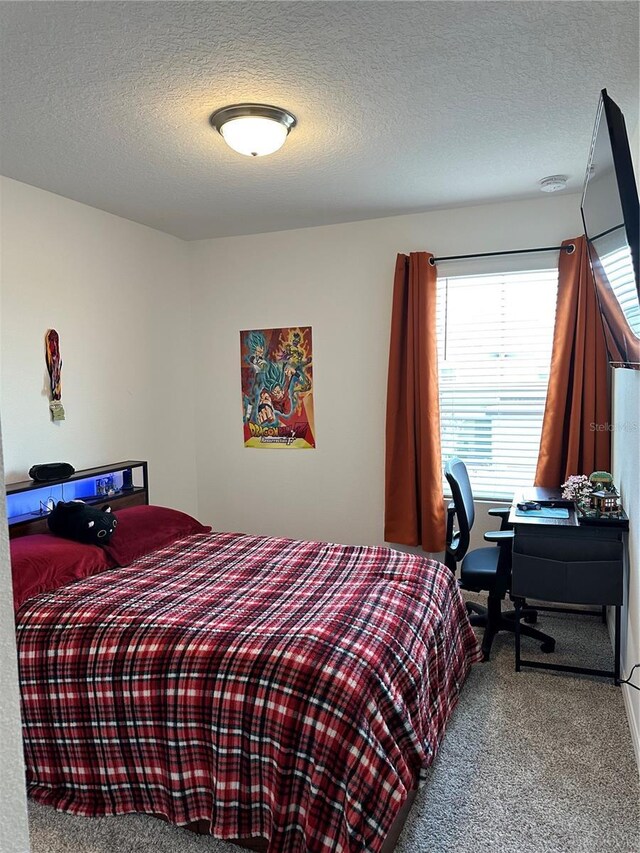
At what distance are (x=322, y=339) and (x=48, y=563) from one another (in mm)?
2631

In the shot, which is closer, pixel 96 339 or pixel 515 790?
pixel 515 790

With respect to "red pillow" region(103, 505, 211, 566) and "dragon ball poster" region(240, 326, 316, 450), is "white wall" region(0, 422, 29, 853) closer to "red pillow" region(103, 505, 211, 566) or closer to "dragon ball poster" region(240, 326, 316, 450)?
"red pillow" region(103, 505, 211, 566)

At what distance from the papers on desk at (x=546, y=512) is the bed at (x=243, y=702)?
800 mm

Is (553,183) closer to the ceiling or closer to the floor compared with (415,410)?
closer to the ceiling

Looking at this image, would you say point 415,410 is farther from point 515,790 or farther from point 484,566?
point 515,790

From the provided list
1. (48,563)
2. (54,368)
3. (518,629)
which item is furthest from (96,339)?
(518,629)

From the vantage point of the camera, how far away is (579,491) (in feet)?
11.0

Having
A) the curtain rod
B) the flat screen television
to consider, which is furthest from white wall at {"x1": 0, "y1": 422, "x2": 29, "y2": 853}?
the curtain rod

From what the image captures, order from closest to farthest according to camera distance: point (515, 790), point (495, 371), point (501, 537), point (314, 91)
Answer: point (515, 790) < point (314, 91) < point (501, 537) < point (495, 371)

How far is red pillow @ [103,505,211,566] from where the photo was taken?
3174 millimetres

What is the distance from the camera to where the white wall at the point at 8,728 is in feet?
2.26

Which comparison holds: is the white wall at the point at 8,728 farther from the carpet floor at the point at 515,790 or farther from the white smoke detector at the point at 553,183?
the white smoke detector at the point at 553,183

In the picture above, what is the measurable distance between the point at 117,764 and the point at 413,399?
2905 mm

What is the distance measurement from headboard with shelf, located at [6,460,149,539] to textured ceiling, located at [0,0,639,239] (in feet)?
5.60
